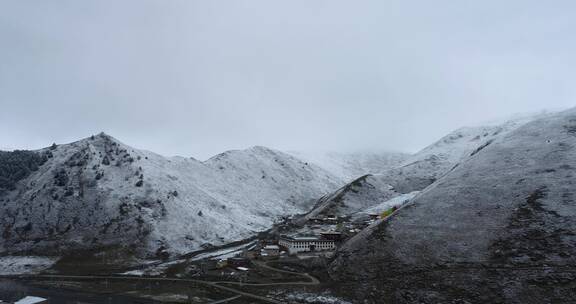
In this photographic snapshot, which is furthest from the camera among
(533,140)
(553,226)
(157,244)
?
(157,244)

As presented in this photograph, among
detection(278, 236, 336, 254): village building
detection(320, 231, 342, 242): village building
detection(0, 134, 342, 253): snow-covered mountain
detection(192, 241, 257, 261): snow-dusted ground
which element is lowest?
detection(192, 241, 257, 261): snow-dusted ground

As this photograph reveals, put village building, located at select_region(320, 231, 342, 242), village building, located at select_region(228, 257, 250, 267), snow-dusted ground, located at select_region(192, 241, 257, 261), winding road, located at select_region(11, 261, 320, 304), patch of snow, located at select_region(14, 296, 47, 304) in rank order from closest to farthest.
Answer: winding road, located at select_region(11, 261, 320, 304) → patch of snow, located at select_region(14, 296, 47, 304) → village building, located at select_region(228, 257, 250, 267) → snow-dusted ground, located at select_region(192, 241, 257, 261) → village building, located at select_region(320, 231, 342, 242)

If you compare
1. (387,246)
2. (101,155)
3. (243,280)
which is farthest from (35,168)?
(387,246)

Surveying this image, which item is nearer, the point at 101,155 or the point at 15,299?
the point at 15,299

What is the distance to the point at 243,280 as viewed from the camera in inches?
3292

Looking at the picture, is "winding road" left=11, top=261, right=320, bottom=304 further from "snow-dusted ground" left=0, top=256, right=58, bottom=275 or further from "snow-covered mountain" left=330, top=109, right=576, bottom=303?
"snow-covered mountain" left=330, top=109, right=576, bottom=303

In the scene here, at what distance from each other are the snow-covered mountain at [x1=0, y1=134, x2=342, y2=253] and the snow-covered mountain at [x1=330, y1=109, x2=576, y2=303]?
6472cm

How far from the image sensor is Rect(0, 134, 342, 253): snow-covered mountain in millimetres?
122188

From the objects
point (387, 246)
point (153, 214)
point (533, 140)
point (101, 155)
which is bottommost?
point (387, 246)

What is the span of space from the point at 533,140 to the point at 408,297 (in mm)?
71532

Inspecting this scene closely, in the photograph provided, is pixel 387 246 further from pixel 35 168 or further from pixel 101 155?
pixel 35 168

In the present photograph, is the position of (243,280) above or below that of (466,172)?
below

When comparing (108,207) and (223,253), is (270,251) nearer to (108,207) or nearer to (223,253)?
(223,253)

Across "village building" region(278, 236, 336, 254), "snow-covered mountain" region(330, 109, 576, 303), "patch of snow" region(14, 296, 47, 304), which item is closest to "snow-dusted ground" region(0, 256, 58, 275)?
"patch of snow" region(14, 296, 47, 304)
